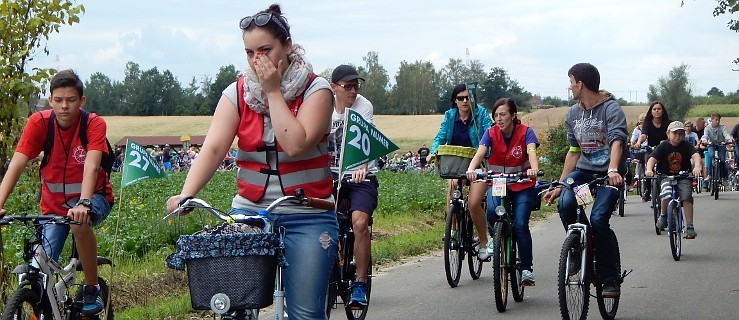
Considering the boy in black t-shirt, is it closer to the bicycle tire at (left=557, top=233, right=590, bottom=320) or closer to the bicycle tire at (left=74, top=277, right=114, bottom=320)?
the bicycle tire at (left=557, top=233, right=590, bottom=320)

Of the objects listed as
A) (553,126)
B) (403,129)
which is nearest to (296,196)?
(553,126)

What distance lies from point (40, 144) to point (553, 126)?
86.9 ft

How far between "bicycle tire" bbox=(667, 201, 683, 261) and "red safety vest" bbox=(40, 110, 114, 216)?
755 cm

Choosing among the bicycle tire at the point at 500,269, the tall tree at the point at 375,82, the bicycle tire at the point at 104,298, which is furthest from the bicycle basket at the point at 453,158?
the tall tree at the point at 375,82

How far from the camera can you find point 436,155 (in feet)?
34.9

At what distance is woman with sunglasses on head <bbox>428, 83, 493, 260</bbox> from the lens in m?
10.4

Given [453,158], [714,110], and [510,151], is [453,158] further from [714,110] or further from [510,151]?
[714,110]

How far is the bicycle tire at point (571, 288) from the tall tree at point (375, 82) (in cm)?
10478

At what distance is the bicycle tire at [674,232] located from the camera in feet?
40.8

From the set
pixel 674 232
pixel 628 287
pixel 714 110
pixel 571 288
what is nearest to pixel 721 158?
pixel 674 232

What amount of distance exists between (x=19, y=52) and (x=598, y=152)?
176 inches

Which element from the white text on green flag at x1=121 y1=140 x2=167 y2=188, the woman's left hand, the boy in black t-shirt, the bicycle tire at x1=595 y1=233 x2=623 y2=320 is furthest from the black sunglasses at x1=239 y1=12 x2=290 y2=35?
the boy in black t-shirt

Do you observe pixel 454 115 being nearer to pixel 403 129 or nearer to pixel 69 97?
pixel 69 97

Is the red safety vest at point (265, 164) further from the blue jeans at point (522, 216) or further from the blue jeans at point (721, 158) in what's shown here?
the blue jeans at point (721, 158)
